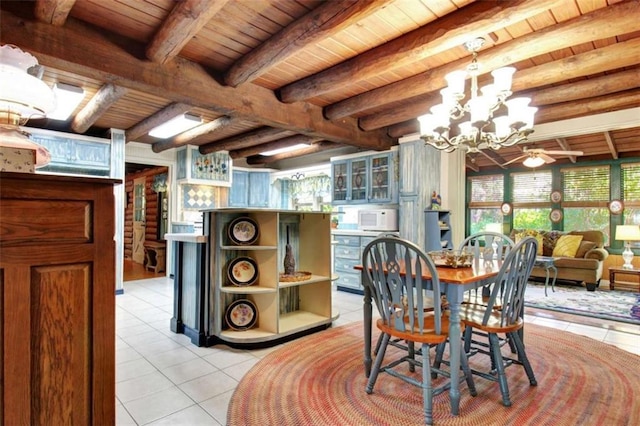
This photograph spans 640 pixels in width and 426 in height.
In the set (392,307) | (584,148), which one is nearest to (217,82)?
(392,307)

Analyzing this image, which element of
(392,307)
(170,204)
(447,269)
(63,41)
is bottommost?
(392,307)

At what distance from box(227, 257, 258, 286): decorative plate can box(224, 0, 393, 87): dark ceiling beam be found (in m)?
1.61

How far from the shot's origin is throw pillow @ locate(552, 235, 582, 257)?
6.38m

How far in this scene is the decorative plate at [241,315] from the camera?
3.11 m

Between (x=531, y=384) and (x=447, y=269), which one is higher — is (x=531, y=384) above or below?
below

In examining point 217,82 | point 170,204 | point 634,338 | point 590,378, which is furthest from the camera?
point 170,204

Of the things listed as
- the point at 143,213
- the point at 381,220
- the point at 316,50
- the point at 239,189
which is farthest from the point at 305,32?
the point at 143,213

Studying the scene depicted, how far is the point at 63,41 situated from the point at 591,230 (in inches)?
337

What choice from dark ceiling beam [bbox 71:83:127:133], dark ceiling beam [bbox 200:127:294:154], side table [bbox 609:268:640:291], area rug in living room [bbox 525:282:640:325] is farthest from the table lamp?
dark ceiling beam [bbox 71:83:127:133]

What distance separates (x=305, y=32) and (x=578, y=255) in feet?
21.5

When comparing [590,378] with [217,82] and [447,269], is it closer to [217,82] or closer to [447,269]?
[447,269]

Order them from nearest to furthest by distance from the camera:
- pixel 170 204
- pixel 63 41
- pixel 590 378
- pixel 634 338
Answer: pixel 63 41 < pixel 590 378 < pixel 634 338 < pixel 170 204

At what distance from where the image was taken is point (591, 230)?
22.6 ft

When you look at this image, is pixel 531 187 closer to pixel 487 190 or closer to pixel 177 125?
pixel 487 190
